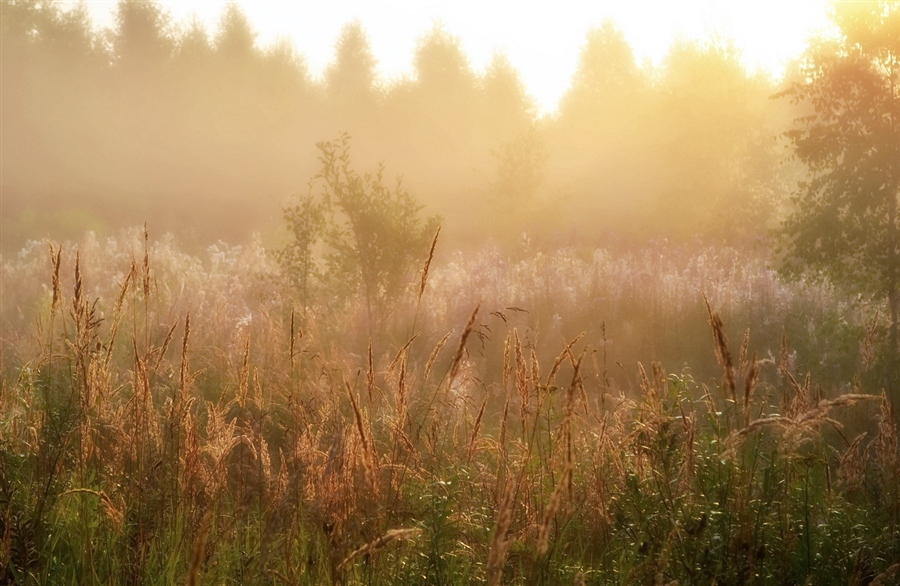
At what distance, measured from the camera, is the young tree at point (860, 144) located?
9320mm

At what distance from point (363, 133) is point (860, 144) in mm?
38881

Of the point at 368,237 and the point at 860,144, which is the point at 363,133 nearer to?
the point at 368,237

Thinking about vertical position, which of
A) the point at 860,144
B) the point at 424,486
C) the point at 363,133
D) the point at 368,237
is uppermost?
the point at 363,133

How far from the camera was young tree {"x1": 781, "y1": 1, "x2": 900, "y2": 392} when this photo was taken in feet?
30.6

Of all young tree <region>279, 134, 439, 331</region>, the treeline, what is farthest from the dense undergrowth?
the treeline

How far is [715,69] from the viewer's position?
1160 inches

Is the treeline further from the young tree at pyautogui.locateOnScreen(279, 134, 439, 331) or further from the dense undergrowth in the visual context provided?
the dense undergrowth

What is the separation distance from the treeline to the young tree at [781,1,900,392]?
48.3 ft

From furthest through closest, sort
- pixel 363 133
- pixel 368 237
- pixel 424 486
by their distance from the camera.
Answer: pixel 363 133 → pixel 368 237 → pixel 424 486

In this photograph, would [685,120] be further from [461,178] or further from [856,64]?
[856,64]

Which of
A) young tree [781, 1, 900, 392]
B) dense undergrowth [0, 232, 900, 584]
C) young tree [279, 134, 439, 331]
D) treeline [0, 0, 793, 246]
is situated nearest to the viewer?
dense undergrowth [0, 232, 900, 584]

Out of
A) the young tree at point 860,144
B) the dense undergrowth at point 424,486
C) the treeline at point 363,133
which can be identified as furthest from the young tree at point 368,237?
the treeline at point 363,133

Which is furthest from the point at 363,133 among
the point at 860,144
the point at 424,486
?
the point at 424,486

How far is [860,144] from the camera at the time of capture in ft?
31.5
